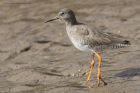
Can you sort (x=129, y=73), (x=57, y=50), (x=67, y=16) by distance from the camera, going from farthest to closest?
(x=57, y=50)
(x=67, y=16)
(x=129, y=73)

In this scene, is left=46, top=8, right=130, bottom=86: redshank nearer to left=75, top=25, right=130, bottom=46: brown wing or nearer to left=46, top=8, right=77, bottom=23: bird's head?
left=75, top=25, right=130, bottom=46: brown wing

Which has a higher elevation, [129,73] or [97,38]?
[97,38]

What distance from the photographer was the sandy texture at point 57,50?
459 inches

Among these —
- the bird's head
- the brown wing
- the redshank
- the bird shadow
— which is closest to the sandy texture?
the bird shadow

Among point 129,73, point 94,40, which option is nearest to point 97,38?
point 94,40

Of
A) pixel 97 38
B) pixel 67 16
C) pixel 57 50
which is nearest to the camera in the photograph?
pixel 97 38

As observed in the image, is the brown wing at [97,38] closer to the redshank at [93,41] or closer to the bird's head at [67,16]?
the redshank at [93,41]

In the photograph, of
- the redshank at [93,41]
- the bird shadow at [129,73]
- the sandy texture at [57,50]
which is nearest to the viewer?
the sandy texture at [57,50]

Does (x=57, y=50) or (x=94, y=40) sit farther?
(x=57, y=50)

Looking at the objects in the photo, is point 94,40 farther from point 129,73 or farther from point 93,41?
point 129,73

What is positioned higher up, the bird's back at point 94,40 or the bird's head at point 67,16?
the bird's head at point 67,16

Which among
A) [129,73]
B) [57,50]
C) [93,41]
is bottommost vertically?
[57,50]

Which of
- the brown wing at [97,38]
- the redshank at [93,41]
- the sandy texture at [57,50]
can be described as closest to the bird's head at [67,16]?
the redshank at [93,41]

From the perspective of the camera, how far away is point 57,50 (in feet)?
45.6
